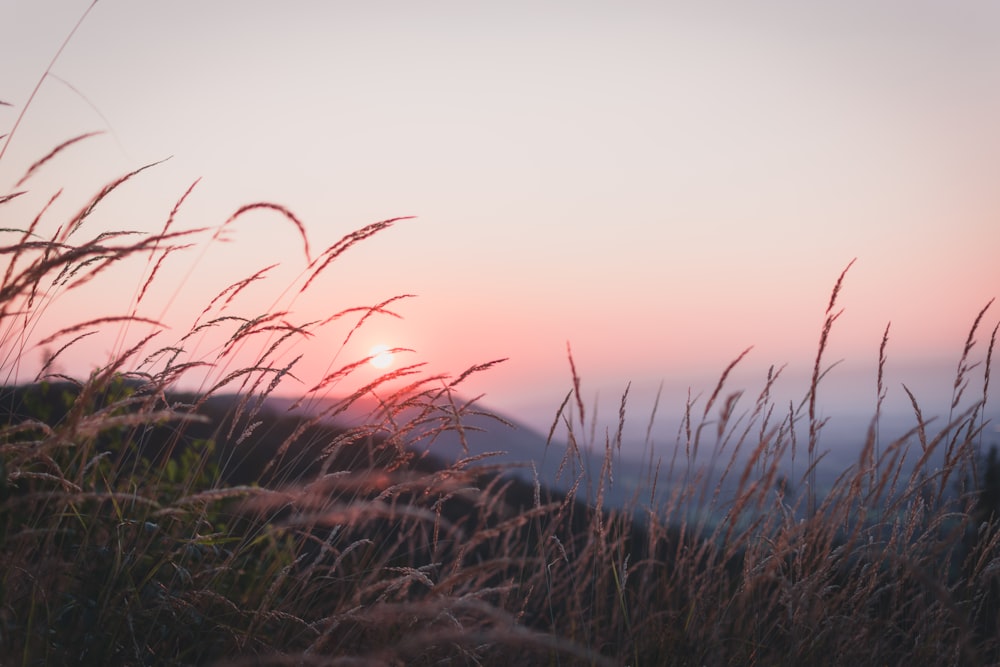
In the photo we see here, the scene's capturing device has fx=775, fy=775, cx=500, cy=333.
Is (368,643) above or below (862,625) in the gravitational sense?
below

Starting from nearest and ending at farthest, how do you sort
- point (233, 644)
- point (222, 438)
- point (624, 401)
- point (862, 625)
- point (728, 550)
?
point (233, 644) → point (728, 550) → point (862, 625) → point (624, 401) → point (222, 438)

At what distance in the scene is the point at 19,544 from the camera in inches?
75.4

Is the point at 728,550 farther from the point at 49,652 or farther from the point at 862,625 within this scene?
the point at 49,652

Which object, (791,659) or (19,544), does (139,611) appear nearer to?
(19,544)

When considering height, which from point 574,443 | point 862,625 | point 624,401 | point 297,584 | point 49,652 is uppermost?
point 624,401

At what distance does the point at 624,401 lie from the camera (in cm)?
289

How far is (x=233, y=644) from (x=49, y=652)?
0.43 meters

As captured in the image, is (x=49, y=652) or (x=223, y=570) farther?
(x=223, y=570)

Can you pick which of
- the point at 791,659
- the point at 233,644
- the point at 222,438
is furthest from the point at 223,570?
the point at 222,438

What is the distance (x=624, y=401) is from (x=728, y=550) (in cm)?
71

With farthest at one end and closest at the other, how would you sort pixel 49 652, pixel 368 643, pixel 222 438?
pixel 222 438
pixel 368 643
pixel 49 652

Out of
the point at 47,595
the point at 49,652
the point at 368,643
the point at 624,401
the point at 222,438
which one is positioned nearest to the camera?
the point at 49,652

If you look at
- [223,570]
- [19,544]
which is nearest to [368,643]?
[223,570]

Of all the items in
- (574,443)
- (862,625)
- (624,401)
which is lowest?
(862,625)
